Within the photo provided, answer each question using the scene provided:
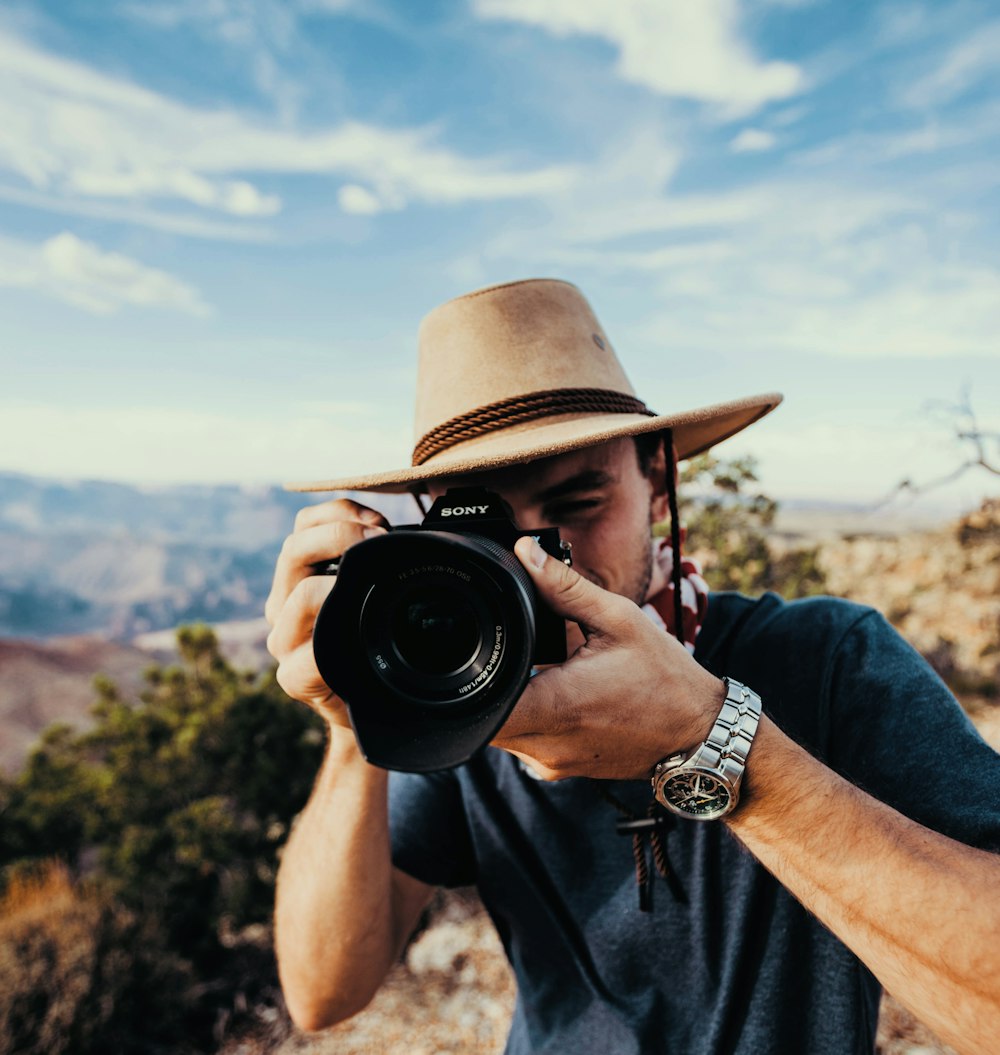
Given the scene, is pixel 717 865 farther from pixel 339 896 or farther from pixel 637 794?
pixel 339 896

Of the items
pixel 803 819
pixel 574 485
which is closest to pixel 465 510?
pixel 574 485

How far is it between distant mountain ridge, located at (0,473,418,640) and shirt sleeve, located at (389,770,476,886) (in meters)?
63.4

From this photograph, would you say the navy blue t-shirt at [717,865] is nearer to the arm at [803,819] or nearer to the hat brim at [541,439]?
the arm at [803,819]

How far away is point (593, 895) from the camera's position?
158cm

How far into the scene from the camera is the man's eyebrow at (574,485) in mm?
1610

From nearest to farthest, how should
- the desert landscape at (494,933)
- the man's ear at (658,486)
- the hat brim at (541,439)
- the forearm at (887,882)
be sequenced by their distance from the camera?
1. the forearm at (887,882)
2. the hat brim at (541,439)
3. the man's ear at (658,486)
4. the desert landscape at (494,933)

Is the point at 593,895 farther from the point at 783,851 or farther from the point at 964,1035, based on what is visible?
the point at 964,1035

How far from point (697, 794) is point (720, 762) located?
0.10 metres

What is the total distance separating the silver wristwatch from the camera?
1094 millimetres

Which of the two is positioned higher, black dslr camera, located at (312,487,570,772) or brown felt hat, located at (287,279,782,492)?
brown felt hat, located at (287,279,782,492)

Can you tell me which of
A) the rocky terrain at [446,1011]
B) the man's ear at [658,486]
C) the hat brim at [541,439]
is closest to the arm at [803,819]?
the hat brim at [541,439]

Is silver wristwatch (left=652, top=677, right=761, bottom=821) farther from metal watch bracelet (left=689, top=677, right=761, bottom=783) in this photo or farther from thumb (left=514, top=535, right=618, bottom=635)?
thumb (left=514, top=535, right=618, bottom=635)

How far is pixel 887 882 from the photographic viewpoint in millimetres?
997

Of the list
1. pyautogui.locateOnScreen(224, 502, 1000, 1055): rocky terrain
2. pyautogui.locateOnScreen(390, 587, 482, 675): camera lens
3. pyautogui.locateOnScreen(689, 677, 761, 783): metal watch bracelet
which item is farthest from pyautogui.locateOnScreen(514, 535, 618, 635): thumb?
pyautogui.locateOnScreen(224, 502, 1000, 1055): rocky terrain
